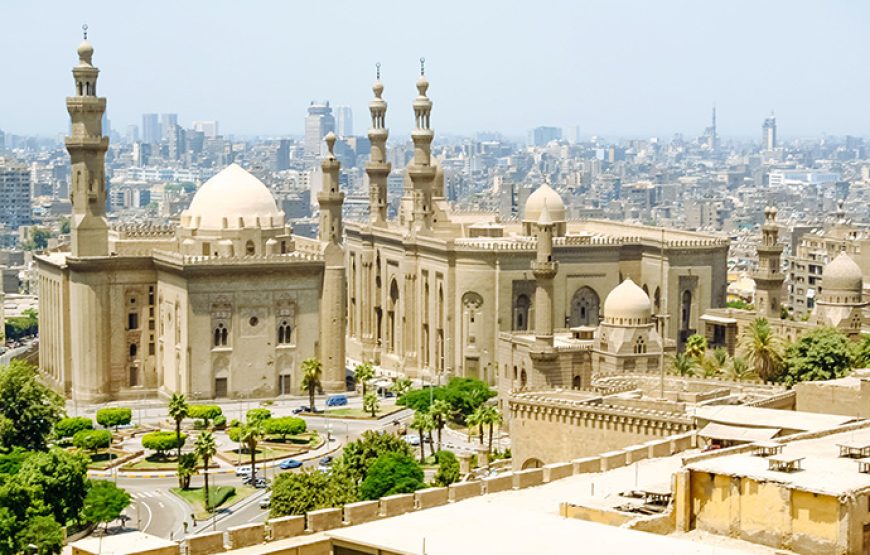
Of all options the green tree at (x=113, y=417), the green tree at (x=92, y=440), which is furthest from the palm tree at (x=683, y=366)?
the green tree at (x=113, y=417)

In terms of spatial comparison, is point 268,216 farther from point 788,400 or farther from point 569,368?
point 788,400

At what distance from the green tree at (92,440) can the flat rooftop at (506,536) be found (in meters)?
41.0

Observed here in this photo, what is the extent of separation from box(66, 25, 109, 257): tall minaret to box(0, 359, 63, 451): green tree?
1231 centimetres

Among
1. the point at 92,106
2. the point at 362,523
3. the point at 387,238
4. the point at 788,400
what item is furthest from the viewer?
the point at 387,238

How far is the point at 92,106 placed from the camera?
80.7 m

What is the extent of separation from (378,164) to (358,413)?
68.9ft

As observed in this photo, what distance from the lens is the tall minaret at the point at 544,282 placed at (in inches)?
2505

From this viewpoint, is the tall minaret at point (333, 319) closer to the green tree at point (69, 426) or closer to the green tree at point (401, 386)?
the green tree at point (401, 386)

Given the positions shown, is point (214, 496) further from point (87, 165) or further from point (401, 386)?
point (87, 165)

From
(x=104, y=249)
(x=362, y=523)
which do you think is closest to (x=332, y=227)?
(x=104, y=249)

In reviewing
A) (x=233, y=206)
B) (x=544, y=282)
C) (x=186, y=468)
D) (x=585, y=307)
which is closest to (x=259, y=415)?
(x=186, y=468)

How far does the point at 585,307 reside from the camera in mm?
86625

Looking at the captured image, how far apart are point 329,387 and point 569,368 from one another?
19.9m

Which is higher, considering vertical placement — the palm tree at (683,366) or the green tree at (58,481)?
the palm tree at (683,366)
